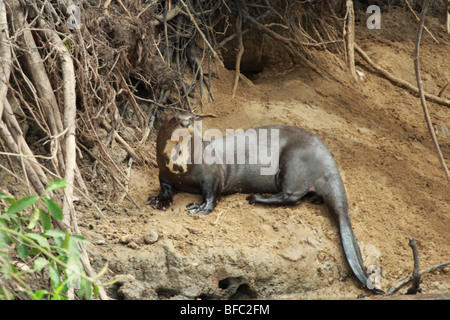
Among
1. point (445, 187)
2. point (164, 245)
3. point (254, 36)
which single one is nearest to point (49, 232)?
point (164, 245)

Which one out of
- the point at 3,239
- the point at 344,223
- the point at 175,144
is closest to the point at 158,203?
the point at 175,144

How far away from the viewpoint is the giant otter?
3.98m

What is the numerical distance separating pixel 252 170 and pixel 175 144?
0.53m

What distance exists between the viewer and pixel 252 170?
13.8ft

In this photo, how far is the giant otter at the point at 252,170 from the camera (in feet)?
13.1

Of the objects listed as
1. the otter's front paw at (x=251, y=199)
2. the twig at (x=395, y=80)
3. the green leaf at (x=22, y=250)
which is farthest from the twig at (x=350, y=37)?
the green leaf at (x=22, y=250)

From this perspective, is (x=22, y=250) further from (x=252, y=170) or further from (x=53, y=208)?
(x=252, y=170)

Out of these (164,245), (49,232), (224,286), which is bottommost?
(224,286)

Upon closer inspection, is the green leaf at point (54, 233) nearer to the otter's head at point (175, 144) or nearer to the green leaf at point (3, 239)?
the green leaf at point (3, 239)

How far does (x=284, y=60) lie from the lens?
560cm

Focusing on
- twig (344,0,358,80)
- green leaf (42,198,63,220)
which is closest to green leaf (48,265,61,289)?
green leaf (42,198,63,220)

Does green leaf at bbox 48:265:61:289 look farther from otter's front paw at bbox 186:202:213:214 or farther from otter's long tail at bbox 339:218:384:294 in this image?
otter's long tail at bbox 339:218:384:294

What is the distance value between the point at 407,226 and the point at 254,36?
2165mm

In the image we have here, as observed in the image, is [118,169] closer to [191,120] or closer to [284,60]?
[191,120]
